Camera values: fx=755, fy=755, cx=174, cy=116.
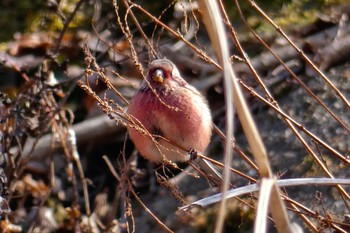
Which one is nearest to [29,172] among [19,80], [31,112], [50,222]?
[50,222]

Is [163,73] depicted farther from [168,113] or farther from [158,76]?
[168,113]

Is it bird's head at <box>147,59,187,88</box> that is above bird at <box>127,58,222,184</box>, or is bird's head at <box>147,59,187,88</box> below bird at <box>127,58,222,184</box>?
above

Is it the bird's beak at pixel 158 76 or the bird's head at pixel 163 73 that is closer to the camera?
the bird's beak at pixel 158 76

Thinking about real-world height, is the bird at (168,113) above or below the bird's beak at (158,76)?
below

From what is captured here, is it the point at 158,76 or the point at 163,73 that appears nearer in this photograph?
the point at 158,76

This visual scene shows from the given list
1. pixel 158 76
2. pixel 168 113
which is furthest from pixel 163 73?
pixel 168 113

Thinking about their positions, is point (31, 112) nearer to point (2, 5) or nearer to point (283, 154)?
point (283, 154)
